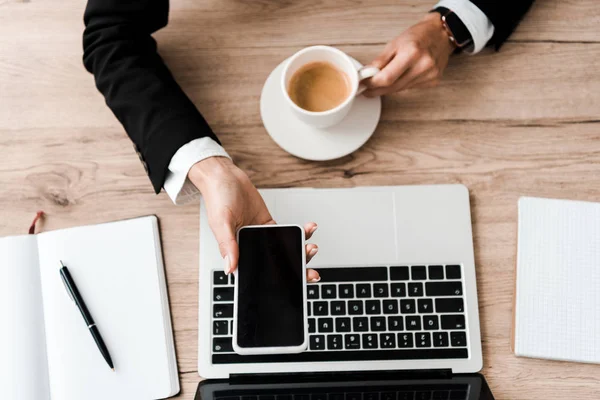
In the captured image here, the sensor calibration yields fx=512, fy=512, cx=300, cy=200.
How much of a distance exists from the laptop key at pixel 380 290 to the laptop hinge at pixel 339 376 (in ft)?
0.36

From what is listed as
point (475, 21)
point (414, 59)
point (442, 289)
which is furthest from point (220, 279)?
point (475, 21)

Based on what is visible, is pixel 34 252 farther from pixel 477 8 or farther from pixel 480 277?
pixel 477 8

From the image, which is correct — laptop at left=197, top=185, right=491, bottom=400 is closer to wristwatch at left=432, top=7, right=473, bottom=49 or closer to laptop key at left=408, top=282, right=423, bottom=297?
laptop key at left=408, top=282, right=423, bottom=297

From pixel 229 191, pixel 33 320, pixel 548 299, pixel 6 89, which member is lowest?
pixel 548 299

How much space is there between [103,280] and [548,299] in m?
0.66

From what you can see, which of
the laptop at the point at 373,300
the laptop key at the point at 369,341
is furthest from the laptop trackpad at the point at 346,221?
the laptop key at the point at 369,341

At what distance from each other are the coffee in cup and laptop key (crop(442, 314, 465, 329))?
0.35 m

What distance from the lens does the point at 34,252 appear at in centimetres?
78

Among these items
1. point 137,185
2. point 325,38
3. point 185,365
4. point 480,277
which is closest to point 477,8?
point 325,38

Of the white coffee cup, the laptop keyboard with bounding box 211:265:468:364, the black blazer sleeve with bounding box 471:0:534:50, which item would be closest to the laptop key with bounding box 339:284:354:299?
the laptop keyboard with bounding box 211:265:468:364

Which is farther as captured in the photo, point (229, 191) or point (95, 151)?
point (95, 151)

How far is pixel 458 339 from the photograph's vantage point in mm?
742

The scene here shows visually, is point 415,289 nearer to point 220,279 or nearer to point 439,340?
point 439,340

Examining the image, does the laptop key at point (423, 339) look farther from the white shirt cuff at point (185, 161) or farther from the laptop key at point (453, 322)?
the white shirt cuff at point (185, 161)
